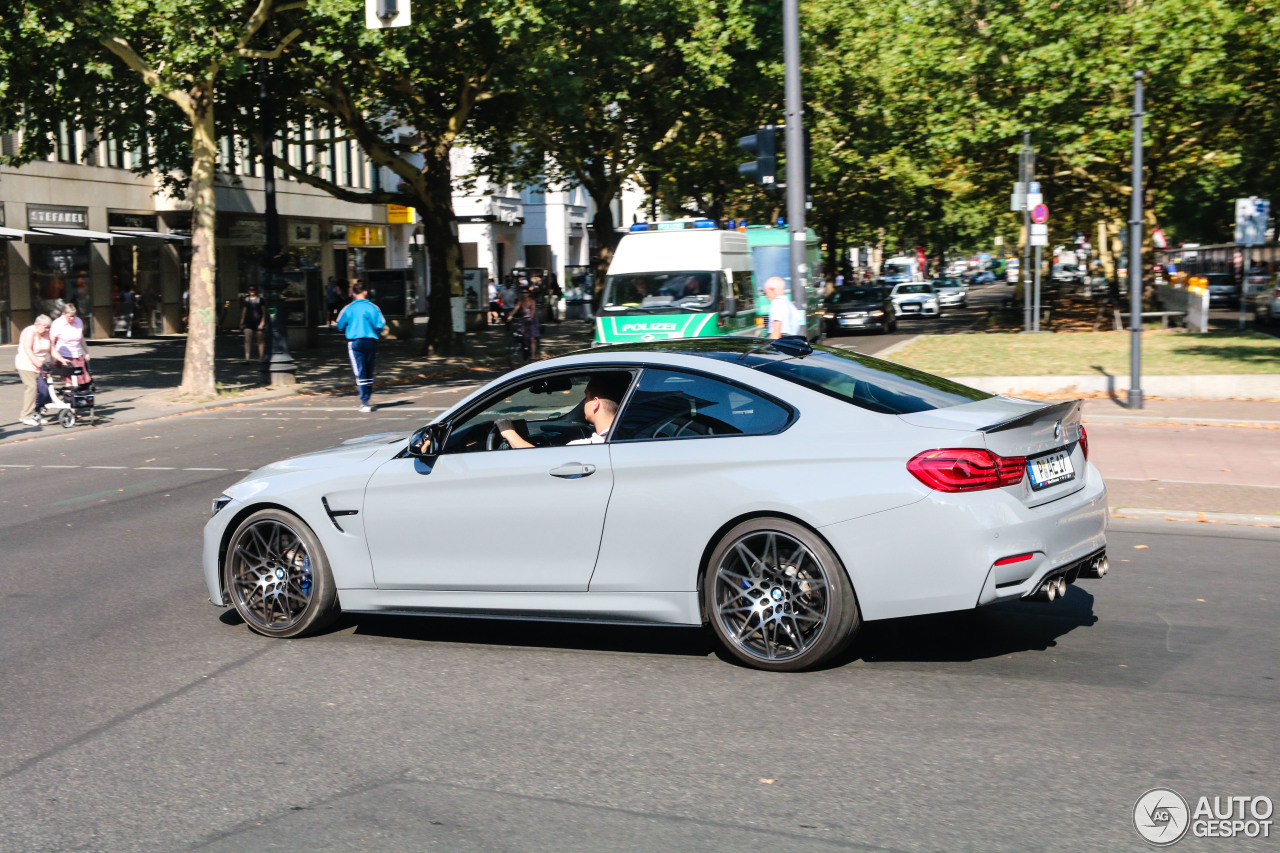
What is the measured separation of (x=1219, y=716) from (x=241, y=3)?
59.6 ft

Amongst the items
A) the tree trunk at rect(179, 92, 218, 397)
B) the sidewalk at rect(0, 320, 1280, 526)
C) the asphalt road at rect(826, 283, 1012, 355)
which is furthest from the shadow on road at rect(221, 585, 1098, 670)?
the asphalt road at rect(826, 283, 1012, 355)

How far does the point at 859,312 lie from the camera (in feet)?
131

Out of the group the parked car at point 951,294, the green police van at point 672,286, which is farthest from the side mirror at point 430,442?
the parked car at point 951,294

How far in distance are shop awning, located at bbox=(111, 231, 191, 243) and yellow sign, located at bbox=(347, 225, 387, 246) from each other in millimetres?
12657

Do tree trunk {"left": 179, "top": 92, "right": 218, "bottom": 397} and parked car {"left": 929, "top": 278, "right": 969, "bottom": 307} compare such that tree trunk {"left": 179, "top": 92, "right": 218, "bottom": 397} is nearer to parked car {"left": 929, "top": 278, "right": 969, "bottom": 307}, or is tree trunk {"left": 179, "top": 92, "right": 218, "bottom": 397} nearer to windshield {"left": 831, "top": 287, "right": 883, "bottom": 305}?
windshield {"left": 831, "top": 287, "right": 883, "bottom": 305}

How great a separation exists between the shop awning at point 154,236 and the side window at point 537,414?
108 feet

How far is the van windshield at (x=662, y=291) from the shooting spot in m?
21.5

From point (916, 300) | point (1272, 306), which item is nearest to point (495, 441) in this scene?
point (1272, 306)

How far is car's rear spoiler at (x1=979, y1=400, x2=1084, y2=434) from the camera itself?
5.56m

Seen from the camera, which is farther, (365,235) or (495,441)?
(365,235)

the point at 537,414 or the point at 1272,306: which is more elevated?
the point at 1272,306

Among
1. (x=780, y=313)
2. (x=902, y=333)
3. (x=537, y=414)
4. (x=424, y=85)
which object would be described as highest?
(x=424, y=85)

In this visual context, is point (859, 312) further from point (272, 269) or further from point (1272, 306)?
point (272, 269)

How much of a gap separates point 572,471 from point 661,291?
1583 cm
